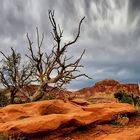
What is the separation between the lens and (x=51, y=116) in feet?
60.2

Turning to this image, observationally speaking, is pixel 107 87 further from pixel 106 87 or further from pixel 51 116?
pixel 51 116

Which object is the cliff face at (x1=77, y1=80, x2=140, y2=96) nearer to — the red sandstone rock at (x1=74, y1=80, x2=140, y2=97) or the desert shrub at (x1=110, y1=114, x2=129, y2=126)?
the red sandstone rock at (x1=74, y1=80, x2=140, y2=97)

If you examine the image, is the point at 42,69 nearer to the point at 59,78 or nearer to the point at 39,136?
the point at 59,78

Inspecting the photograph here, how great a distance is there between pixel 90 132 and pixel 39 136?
295cm

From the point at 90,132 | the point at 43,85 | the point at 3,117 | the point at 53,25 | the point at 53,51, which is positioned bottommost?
the point at 90,132

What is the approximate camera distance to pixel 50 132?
59.4 ft

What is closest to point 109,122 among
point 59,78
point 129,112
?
point 129,112

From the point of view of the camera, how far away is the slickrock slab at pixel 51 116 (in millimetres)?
17375

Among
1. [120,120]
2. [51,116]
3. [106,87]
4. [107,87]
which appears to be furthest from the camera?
[106,87]

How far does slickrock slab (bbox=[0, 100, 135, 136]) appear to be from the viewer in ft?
57.0

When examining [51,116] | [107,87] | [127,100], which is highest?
[107,87]

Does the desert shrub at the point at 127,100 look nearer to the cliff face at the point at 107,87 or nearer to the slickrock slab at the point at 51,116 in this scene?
the slickrock slab at the point at 51,116

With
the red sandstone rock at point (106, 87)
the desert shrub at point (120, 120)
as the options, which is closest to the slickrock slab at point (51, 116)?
the desert shrub at point (120, 120)

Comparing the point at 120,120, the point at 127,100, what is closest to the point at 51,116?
the point at 120,120
